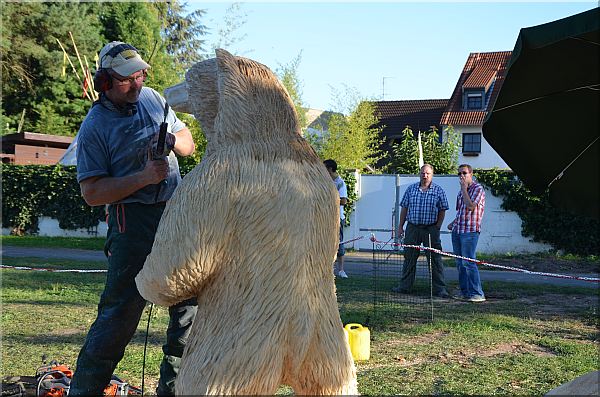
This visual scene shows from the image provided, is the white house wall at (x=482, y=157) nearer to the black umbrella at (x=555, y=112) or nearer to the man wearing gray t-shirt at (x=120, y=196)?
the black umbrella at (x=555, y=112)

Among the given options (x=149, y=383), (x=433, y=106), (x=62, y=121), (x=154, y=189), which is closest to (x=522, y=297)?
(x=149, y=383)

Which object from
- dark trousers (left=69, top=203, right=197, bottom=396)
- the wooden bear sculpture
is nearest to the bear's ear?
the wooden bear sculpture

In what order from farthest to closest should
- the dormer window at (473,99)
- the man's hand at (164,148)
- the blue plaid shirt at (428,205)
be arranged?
1. the dormer window at (473,99)
2. the blue plaid shirt at (428,205)
3. the man's hand at (164,148)

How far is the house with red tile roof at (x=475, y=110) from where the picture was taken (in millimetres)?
32938

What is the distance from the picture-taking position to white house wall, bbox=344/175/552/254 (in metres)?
17.0

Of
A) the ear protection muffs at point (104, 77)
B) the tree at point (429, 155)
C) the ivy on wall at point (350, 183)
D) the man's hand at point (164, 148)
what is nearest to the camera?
the man's hand at point (164, 148)

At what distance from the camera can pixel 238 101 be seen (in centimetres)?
250

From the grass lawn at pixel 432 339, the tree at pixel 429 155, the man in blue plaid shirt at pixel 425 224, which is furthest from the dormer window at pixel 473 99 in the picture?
the man in blue plaid shirt at pixel 425 224

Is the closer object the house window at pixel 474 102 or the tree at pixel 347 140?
the tree at pixel 347 140

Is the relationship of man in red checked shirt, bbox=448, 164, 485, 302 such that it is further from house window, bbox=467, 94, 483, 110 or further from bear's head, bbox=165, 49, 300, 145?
house window, bbox=467, 94, 483, 110

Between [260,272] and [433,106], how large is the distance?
3748 cm

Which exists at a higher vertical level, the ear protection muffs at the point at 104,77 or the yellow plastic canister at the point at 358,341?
the ear protection muffs at the point at 104,77

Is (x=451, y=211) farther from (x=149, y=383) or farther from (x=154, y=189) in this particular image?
(x=154, y=189)

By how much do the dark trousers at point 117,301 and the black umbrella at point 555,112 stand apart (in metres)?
2.21
